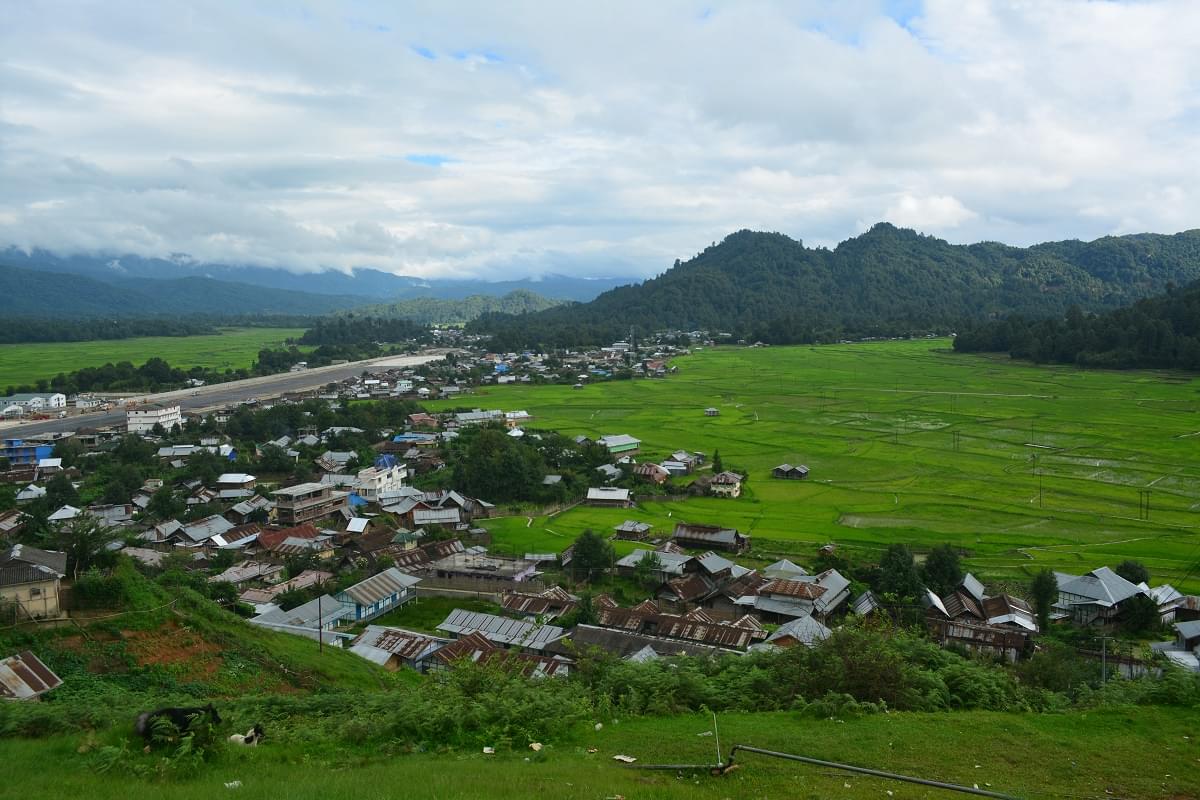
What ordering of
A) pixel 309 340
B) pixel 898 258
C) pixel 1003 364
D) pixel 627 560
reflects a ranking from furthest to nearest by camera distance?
pixel 898 258 < pixel 309 340 < pixel 1003 364 < pixel 627 560

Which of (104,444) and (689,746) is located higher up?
(689,746)

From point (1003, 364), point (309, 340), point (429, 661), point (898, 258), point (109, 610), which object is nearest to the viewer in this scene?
point (109, 610)

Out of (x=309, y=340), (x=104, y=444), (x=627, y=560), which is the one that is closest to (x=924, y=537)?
(x=627, y=560)

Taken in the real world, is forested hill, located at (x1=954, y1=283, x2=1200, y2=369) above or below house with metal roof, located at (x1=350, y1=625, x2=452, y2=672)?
above

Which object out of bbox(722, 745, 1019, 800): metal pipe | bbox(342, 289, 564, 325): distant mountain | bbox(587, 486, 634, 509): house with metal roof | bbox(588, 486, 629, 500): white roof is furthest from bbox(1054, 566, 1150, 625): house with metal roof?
bbox(342, 289, 564, 325): distant mountain

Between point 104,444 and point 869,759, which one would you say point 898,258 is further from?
point 869,759

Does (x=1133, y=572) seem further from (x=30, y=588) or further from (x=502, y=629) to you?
(x=30, y=588)

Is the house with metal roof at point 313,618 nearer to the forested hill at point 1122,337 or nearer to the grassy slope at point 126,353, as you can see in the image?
the grassy slope at point 126,353

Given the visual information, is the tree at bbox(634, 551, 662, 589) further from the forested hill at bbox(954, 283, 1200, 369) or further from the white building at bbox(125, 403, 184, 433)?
the forested hill at bbox(954, 283, 1200, 369)
